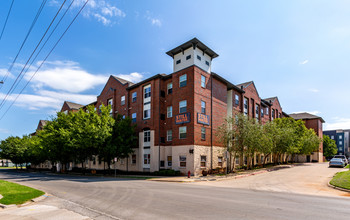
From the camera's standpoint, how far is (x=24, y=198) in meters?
12.4

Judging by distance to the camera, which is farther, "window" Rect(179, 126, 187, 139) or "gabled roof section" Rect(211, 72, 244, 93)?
"gabled roof section" Rect(211, 72, 244, 93)

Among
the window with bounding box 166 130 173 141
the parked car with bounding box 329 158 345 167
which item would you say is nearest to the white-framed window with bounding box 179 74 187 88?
the window with bounding box 166 130 173 141

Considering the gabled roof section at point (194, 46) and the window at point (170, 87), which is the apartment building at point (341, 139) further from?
the window at point (170, 87)

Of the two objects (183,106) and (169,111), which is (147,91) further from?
(183,106)

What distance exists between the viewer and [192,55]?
102ft

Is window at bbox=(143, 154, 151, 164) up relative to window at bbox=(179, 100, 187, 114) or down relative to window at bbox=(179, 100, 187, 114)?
down

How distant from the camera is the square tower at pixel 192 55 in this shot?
3106cm

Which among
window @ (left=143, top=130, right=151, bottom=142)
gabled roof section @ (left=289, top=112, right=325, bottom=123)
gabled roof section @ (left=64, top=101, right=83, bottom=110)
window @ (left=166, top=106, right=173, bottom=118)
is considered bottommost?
window @ (left=143, top=130, right=151, bottom=142)

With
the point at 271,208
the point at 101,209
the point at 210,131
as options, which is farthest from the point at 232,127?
the point at 101,209

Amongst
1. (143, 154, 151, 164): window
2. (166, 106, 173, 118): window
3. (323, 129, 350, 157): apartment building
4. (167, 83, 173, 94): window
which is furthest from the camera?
(323, 129, 350, 157): apartment building

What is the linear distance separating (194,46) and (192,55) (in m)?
1.25

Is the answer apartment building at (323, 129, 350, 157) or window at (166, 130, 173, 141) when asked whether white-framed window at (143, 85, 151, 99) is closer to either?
window at (166, 130, 173, 141)

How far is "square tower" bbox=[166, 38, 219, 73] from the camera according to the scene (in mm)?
31062

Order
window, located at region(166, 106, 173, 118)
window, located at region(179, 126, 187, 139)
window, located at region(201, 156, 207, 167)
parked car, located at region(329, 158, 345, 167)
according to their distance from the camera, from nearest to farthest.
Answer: window, located at region(179, 126, 187, 139), window, located at region(201, 156, 207, 167), window, located at region(166, 106, 173, 118), parked car, located at region(329, 158, 345, 167)
